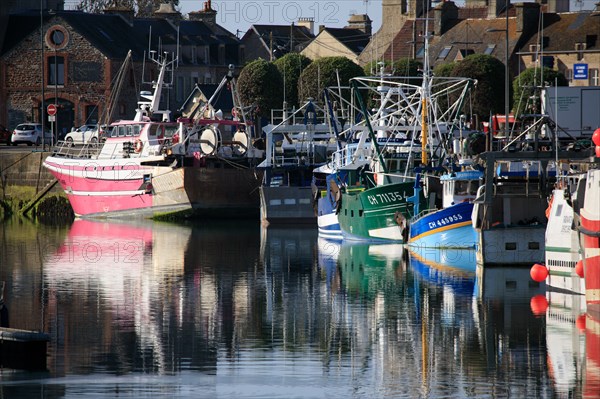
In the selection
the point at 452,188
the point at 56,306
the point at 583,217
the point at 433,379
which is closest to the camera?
the point at 433,379

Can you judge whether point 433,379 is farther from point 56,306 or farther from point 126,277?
point 126,277

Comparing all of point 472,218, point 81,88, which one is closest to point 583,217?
point 472,218

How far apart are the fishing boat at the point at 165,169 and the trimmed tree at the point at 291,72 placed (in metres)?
26.8

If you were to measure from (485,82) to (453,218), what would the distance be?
40516mm

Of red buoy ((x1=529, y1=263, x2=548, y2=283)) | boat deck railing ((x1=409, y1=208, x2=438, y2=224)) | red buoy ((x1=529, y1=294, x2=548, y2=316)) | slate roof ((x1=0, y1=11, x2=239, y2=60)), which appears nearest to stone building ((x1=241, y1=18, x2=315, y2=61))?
slate roof ((x1=0, y1=11, x2=239, y2=60))

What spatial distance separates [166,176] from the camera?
197ft

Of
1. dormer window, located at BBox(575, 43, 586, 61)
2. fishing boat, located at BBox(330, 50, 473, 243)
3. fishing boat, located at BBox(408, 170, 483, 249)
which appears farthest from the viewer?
dormer window, located at BBox(575, 43, 586, 61)

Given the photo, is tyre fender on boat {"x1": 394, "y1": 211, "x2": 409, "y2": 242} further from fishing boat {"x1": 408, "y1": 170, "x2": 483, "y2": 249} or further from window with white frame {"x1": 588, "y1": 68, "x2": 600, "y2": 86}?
window with white frame {"x1": 588, "y1": 68, "x2": 600, "y2": 86}

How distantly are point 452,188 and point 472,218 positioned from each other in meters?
3.81

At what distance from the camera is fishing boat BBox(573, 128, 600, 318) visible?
28797mm

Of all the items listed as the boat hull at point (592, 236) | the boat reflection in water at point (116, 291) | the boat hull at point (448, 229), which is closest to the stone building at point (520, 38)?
the boat reflection in water at point (116, 291)

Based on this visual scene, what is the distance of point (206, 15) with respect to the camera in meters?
105

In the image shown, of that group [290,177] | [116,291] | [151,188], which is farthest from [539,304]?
[151,188]

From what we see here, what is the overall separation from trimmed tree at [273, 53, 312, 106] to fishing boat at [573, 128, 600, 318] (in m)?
61.7
